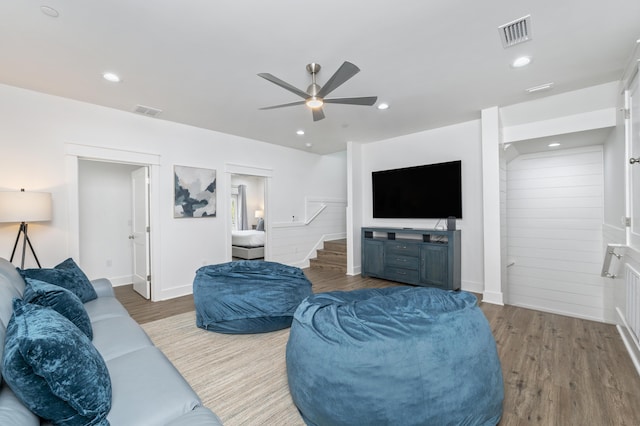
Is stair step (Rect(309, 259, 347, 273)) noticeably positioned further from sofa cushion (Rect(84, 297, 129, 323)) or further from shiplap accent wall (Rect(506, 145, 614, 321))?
sofa cushion (Rect(84, 297, 129, 323))

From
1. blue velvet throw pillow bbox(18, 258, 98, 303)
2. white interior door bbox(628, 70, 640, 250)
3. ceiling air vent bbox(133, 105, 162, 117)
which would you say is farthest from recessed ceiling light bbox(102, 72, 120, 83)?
white interior door bbox(628, 70, 640, 250)

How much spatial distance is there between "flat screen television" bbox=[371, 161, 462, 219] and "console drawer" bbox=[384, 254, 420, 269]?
755mm

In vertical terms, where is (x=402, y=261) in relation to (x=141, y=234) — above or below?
below

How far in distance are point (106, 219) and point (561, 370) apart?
638cm

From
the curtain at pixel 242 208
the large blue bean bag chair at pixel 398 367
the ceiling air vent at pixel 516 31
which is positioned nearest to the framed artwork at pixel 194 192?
the large blue bean bag chair at pixel 398 367

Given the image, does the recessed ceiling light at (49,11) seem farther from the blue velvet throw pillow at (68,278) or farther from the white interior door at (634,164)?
the white interior door at (634,164)

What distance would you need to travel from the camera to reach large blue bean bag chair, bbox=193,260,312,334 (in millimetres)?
2861

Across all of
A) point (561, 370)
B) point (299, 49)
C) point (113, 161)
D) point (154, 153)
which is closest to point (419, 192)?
point (561, 370)

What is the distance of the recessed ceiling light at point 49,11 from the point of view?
1952 mm

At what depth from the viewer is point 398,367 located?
1.44 metres

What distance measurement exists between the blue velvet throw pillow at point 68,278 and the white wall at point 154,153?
1.13m

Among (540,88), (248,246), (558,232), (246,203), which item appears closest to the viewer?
(540,88)

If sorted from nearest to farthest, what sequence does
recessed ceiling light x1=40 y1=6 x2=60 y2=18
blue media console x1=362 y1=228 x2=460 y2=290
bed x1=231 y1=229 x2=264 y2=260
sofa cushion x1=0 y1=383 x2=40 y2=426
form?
sofa cushion x1=0 y1=383 x2=40 y2=426, recessed ceiling light x1=40 y1=6 x2=60 y2=18, blue media console x1=362 y1=228 x2=460 y2=290, bed x1=231 y1=229 x2=264 y2=260

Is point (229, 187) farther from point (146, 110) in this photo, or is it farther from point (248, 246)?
point (248, 246)
